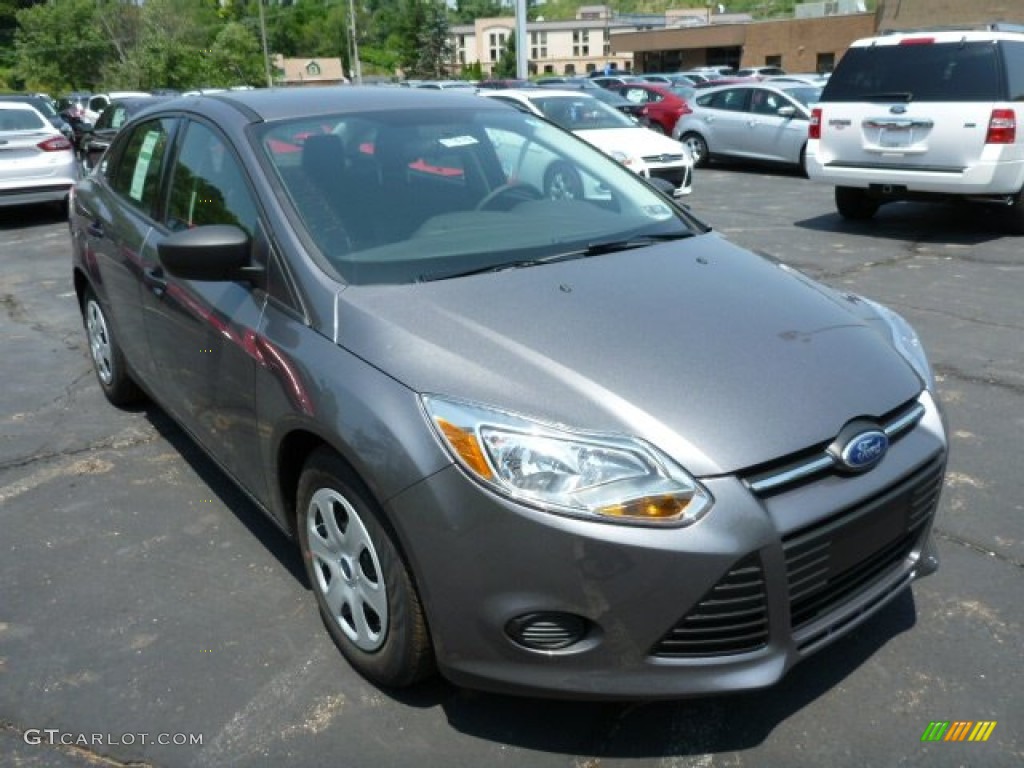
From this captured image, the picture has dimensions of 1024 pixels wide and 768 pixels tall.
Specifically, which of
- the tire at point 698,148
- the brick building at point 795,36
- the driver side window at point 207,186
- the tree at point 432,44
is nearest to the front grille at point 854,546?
the driver side window at point 207,186

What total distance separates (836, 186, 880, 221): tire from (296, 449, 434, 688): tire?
886cm

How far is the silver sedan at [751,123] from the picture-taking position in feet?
48.3

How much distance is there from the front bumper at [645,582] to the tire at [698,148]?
14859 mm

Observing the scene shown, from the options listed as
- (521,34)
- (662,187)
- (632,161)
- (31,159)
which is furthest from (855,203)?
(521,34)

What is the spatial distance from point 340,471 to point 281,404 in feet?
1.15

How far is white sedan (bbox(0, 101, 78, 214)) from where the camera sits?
11664 mm

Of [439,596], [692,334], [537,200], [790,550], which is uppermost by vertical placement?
[537,200]

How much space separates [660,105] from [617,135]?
23.1ft

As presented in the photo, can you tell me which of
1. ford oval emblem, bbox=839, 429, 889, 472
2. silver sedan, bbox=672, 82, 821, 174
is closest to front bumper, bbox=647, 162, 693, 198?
silver sedan, bbox=672, 82, 821, 174

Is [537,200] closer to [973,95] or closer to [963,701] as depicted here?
[963,701]

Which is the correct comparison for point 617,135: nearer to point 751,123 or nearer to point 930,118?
point 930,118

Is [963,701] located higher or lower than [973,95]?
lower

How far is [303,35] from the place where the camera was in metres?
130

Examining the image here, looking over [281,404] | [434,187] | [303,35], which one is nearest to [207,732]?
[281,404]
